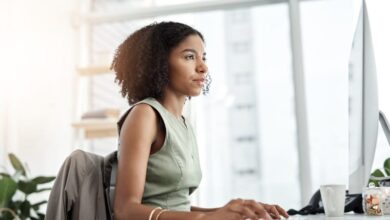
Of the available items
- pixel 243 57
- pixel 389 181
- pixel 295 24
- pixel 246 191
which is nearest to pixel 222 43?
pixel 243 57

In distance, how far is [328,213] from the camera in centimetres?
127

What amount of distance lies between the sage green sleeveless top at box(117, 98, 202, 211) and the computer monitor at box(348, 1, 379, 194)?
97cm

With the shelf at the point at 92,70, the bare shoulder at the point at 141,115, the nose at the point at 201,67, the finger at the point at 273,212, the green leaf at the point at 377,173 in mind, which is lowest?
the green leaf at the point at 377,173

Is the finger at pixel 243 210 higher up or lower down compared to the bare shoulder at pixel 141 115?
lower down

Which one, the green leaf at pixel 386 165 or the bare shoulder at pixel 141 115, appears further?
the green leaf at pixel 386 165

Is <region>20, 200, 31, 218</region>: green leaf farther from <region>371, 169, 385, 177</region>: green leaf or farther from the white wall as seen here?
<region>371, 169, 385, 177</region>: green leaf

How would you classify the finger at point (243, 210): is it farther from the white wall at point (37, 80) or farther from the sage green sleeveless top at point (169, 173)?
the white wall at point (37, 80)

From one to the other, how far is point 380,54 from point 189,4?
148 centimetres

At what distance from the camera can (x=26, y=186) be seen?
2.37m

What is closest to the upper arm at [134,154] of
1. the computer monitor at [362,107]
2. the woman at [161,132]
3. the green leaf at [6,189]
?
the woman at [161,132]

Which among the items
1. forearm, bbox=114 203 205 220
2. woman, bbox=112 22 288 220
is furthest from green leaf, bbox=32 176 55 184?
forearm, bbox=114 203 205 220

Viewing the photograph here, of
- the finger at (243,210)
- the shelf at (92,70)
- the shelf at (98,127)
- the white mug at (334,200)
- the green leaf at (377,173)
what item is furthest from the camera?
the shelf at (92,70)

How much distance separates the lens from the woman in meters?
1.04

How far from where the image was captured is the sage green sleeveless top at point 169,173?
3.92 ft
